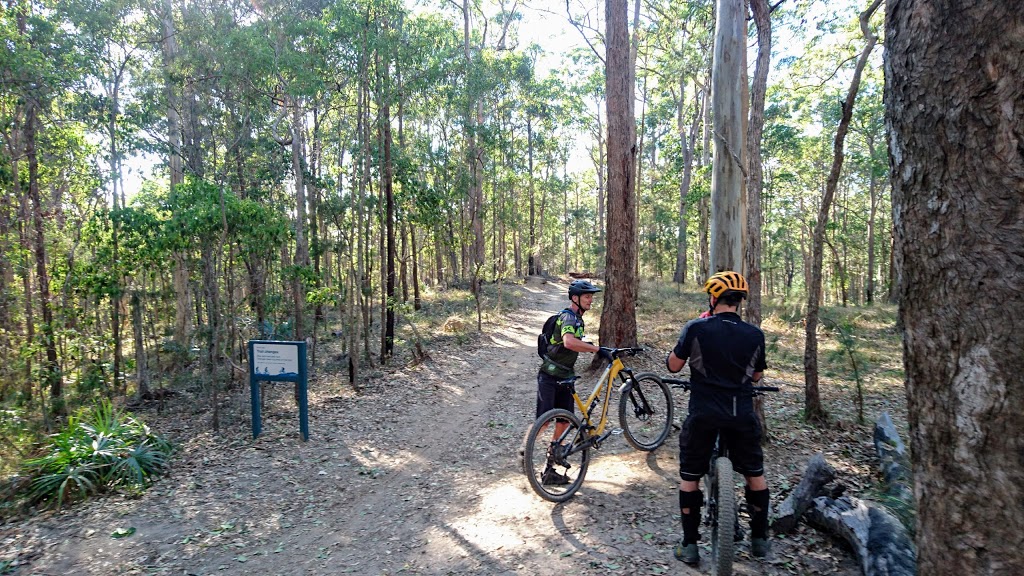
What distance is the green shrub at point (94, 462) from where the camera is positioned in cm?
548

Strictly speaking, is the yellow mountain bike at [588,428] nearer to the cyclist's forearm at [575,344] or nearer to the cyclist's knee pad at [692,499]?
the cyclist's forearm at [575,344]

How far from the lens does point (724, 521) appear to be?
3.29 metres

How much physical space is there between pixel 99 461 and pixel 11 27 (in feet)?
29.2

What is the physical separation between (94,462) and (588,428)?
5510mm

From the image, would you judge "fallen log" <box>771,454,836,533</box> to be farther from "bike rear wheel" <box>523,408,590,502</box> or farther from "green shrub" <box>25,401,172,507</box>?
"green shrub" <box>25,401,172,507</box>

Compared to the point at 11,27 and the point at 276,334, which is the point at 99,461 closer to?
the point at 276,334

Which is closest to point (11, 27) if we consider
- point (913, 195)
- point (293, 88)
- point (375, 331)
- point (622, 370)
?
point (293, 88)

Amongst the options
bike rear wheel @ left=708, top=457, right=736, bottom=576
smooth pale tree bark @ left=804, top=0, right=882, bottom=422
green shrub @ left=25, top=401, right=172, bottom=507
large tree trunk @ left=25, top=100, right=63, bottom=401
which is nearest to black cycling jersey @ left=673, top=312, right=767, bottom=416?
bike rear wheel @ left=708, top=457, right=736, bottom=576

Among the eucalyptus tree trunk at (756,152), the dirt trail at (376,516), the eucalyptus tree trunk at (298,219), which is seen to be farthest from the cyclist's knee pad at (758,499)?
the eucalyptus tree trunk at (298,219)

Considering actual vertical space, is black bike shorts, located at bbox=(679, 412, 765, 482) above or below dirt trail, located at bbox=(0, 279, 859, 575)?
above

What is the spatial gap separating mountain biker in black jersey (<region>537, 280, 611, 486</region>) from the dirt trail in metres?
0.71

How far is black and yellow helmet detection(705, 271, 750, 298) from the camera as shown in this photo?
11.5 feet

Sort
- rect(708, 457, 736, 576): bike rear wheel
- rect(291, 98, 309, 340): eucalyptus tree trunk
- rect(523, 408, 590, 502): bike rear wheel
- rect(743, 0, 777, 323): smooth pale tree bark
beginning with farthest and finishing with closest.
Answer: rect(291, 98, 309, 340): eucalyptus tree trunk, rect(743, 0, 777, 323): smooth pale tree bark, rect(523, 408, 590, 502): bike rear wheel, rect(708, 457, 736, 576): bike rear wheel

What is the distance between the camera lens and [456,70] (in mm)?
14773
